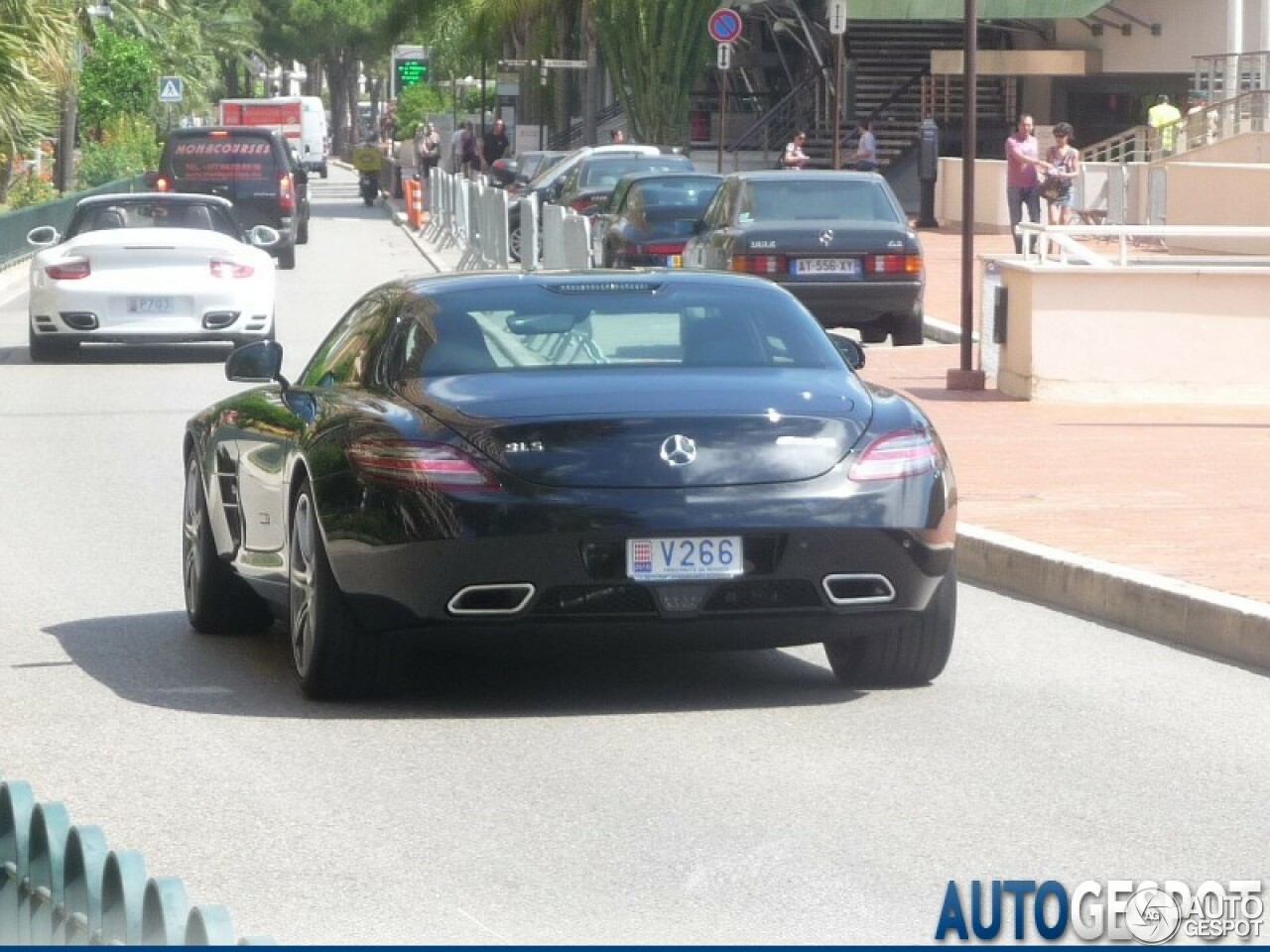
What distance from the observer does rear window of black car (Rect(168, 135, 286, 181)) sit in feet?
131

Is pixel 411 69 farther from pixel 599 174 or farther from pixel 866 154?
pixel 599 174

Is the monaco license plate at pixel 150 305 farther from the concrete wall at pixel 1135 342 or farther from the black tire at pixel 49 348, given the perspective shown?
the concrete wall at pixel 1135 342

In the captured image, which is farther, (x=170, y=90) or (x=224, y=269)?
(x=170, y=90)

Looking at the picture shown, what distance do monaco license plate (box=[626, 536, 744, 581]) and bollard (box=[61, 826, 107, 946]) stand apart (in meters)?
3.80

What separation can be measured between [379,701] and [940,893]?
2926 millimetres

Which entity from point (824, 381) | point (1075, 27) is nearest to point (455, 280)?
point (824, 381)

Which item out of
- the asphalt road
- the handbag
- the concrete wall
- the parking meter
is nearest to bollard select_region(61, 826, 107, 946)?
the asphalt road

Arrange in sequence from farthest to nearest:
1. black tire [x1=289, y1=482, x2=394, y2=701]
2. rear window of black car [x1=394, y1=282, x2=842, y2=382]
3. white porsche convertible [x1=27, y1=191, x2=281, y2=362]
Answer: white porsche convertible [x1=27, y1=191, x2=281, y2=362]
rear window of black car [x1=394, y1=282, x2=842, y2=382]
black tire [x1=289, y1=482, x2=394, y2=701]

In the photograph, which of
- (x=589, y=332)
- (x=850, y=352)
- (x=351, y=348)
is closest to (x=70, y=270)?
(x=351, y=348)

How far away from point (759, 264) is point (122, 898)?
19452mm

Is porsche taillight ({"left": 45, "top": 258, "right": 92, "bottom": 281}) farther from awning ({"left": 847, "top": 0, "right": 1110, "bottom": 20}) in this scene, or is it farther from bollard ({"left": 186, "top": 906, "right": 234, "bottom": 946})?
awning ({"left": 847, "top": 0, "right": 1110, "bottom": 20})

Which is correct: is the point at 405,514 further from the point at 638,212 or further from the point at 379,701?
the point at 638,212

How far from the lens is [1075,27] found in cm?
5534

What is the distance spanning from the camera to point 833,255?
2319 centimetres
